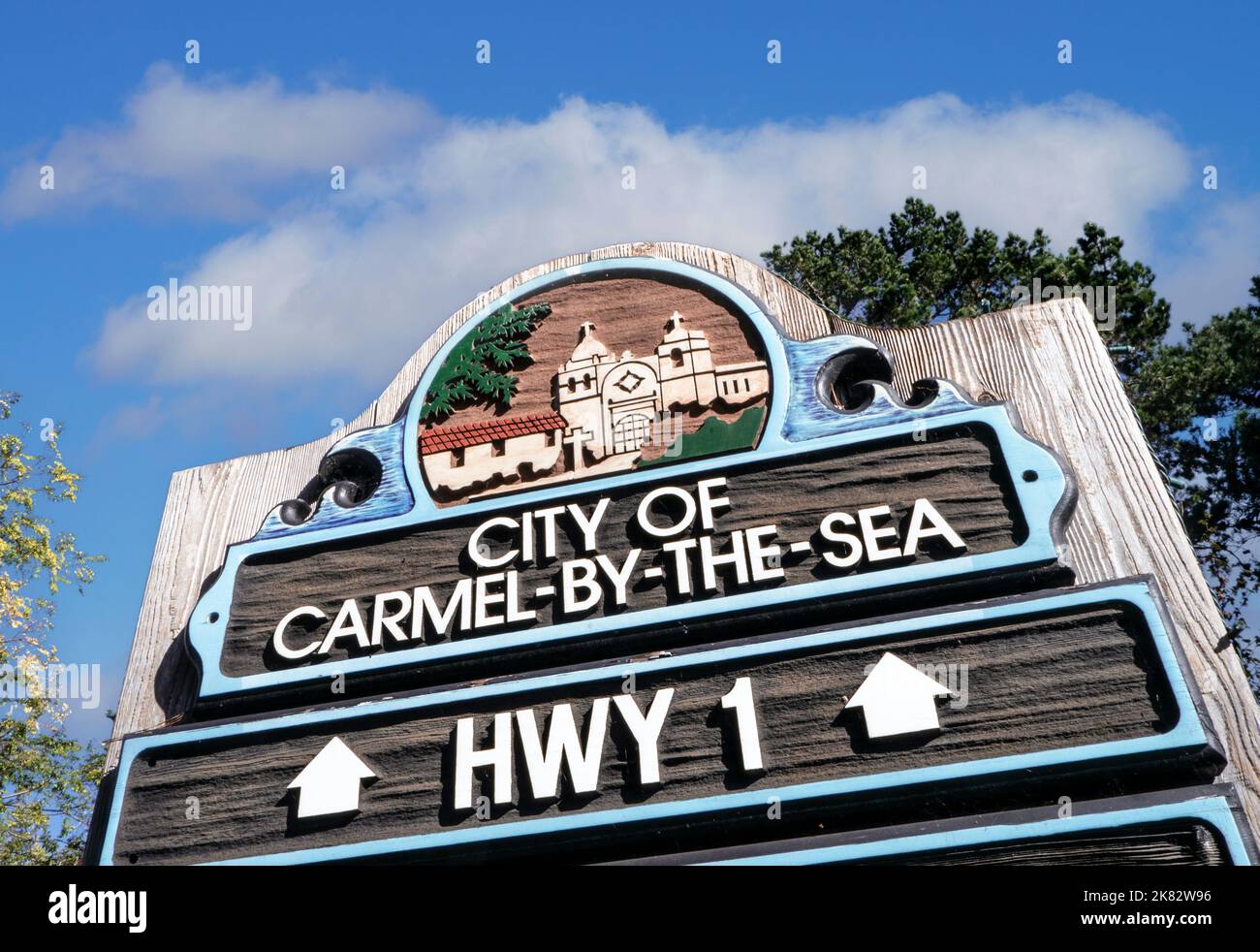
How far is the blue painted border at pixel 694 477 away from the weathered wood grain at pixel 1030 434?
0.79 feet

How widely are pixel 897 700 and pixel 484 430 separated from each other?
7.54 feet

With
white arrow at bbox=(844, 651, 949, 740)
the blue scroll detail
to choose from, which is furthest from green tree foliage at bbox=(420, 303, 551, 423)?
white arrow at bbox=(844, 651, 949, 740)

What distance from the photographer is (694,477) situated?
5051 mm

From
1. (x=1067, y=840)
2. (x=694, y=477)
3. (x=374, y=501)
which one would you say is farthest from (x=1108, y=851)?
(x=374, y=501)

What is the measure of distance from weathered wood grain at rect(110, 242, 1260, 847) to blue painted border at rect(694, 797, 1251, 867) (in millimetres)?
313

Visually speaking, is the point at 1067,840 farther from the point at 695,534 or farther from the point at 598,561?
the point at 598,561

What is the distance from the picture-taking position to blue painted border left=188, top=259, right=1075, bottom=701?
14.8 feet

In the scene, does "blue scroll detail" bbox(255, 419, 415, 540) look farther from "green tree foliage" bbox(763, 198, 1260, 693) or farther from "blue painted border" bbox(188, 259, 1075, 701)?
"green tree foliage" bbox(763, 198, 1260, 693)

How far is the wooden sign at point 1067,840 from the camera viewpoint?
3596mm

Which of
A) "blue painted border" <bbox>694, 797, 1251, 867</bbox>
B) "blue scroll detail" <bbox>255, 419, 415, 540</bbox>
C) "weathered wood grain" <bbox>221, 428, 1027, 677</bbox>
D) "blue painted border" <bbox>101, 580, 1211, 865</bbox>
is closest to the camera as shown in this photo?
"blue painted border" <bbox>694, 797, 1251, 867</bbox>

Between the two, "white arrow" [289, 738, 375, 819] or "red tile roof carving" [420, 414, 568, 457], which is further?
"red tile roof carving" [420, 414, 568, 457]

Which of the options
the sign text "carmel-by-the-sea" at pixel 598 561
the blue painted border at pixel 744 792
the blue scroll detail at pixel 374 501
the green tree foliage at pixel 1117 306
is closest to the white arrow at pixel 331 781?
the blue painted border at pixel 744 792

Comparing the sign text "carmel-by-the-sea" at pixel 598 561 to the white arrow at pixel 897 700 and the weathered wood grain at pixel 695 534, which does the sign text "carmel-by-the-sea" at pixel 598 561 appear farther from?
the white arrow at pixel 897 700
